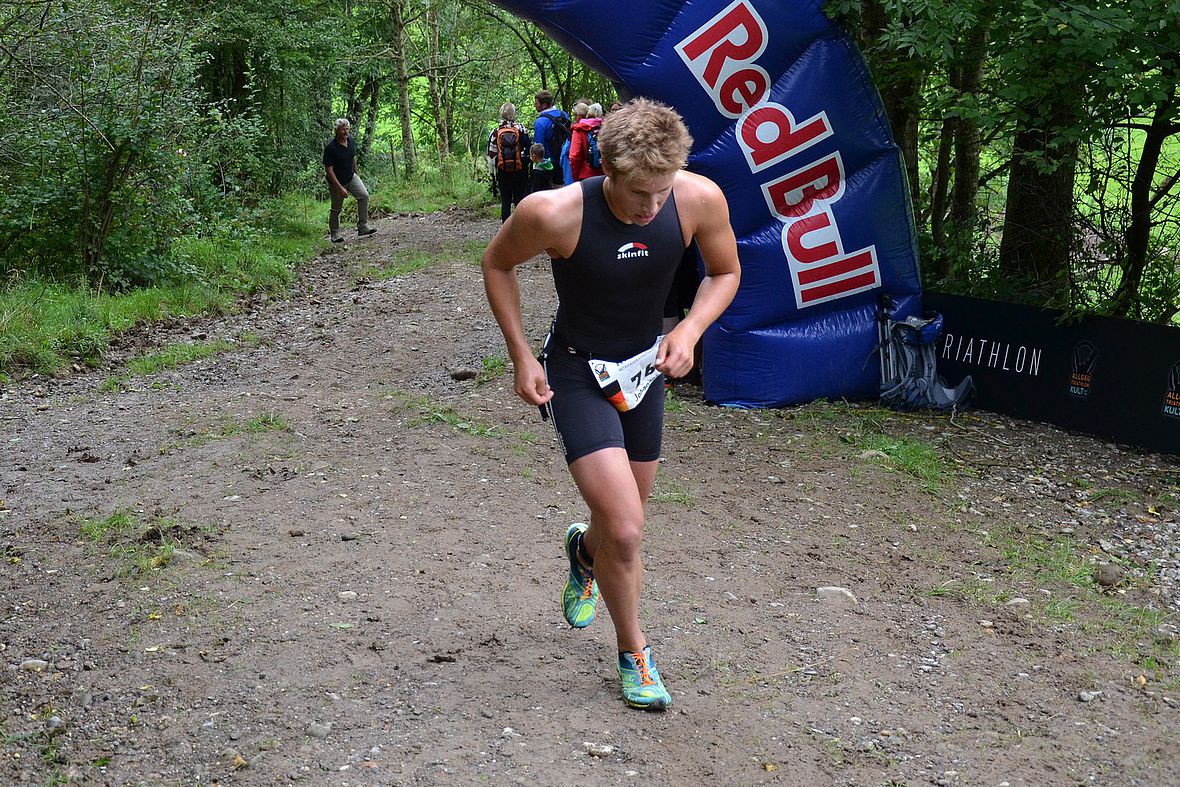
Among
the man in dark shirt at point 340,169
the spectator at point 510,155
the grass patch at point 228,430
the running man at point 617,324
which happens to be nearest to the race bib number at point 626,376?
the running man at point 617,324

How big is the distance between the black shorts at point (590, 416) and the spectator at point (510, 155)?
41.1 ft

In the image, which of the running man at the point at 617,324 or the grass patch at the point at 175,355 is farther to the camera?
the grass patch at the point at 175,355

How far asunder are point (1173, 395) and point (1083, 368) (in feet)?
2.03

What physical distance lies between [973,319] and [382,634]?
552 centimetres

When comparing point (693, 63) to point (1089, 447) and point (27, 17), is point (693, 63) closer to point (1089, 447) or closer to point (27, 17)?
point (1089, 447)

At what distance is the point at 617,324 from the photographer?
12.0 ft

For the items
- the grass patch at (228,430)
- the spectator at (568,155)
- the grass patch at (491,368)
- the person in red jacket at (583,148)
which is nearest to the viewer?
the grass patch at (228,430)

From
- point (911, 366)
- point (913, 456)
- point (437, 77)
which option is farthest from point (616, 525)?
point (437, 77)

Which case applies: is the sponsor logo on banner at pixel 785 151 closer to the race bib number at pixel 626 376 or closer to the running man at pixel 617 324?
the running man at pixel 617 324

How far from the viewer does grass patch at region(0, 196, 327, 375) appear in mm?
9203

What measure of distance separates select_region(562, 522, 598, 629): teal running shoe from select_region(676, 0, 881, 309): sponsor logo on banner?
420 cm

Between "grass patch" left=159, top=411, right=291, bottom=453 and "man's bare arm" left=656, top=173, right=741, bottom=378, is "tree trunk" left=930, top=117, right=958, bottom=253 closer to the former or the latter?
"grass patch" left=159, top=411, right=291, bottom=453

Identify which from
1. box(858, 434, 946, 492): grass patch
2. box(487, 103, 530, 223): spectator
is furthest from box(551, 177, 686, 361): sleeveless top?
box(487, 103, 530, 223): spectator

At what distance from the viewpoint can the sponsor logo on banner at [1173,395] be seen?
23.6 feet
